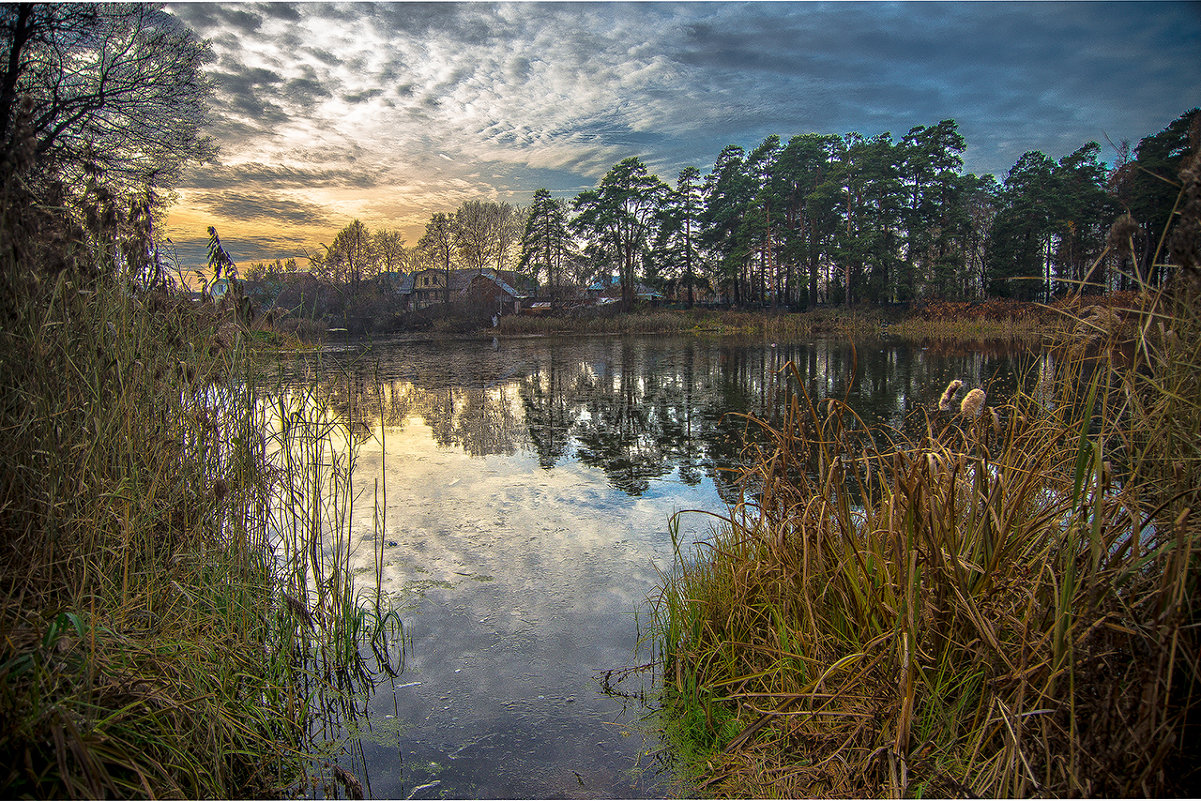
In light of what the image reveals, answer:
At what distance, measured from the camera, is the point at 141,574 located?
2557mm

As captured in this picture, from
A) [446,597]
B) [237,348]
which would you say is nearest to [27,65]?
[237,348]

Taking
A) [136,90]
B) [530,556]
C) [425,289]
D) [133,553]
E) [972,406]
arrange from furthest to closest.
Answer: [425,289] → [136,90] → [530,556] → [133,553] → [972,406]

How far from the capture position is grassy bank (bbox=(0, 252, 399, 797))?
176 centimetres

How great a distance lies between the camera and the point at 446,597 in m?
4.05

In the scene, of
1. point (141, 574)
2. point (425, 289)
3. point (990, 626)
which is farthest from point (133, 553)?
point (425, 289)

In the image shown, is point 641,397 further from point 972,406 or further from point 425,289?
point 425,289

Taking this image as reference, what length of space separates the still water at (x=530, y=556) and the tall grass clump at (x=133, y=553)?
0.43m

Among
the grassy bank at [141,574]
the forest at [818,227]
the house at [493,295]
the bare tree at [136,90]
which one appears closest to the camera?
the grassy bank at [141,574]

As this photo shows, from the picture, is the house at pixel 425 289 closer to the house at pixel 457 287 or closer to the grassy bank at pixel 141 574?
the house at pixel 457 287

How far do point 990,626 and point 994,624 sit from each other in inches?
6.9

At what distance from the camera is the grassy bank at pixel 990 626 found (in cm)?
146

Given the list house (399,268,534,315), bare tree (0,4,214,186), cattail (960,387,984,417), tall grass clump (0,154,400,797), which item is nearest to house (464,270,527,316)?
house (399,268,534,315)

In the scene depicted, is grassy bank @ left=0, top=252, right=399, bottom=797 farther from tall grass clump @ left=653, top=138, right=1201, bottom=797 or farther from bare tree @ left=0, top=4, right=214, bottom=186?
bare tree @ left=0, top=4, right=214, bottom=186

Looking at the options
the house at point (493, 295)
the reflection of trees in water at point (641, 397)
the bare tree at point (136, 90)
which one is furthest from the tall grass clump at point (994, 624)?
the house at point (493, 295)
